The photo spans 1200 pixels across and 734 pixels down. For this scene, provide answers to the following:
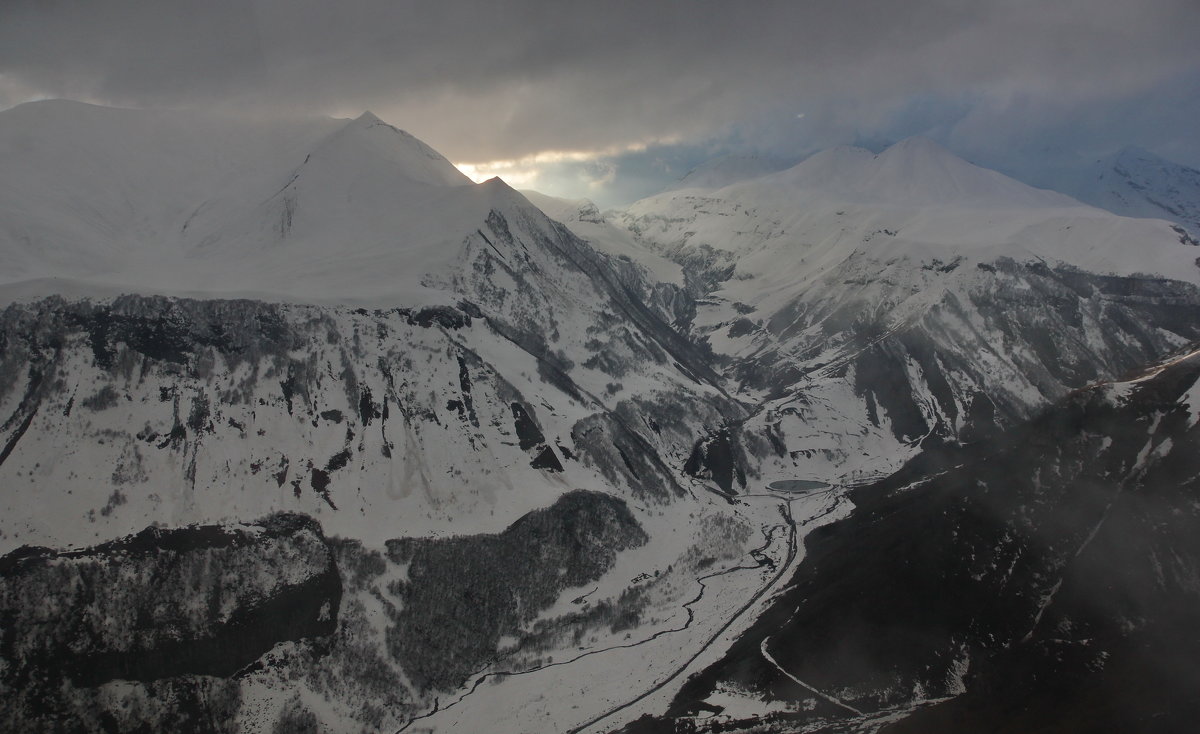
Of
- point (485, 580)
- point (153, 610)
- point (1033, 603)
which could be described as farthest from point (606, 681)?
point (153, 610)

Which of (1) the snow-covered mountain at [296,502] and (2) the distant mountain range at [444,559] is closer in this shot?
(2) the distant mountain range at [444,559]

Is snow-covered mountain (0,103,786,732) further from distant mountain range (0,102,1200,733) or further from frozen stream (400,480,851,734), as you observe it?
frozen stream (400,480,851,734)

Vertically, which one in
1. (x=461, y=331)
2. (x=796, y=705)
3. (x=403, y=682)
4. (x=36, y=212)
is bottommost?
(x=796, y=705)

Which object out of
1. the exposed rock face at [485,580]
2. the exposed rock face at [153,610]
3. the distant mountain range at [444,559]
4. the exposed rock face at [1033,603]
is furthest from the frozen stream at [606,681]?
the exposed rock face at [153,610]

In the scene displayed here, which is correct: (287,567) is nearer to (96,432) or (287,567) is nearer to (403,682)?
(403,682)

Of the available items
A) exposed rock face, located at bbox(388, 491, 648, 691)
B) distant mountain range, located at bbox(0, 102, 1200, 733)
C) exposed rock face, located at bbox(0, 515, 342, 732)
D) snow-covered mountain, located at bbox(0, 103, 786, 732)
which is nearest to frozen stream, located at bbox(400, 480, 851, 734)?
distant mountain range, located at bbox(0, 102, 1200, 733)

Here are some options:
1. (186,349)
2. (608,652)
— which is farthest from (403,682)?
(186,349)

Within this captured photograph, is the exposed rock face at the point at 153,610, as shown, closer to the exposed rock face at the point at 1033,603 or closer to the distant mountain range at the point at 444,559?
the distant mountain range at the point at 444,559
